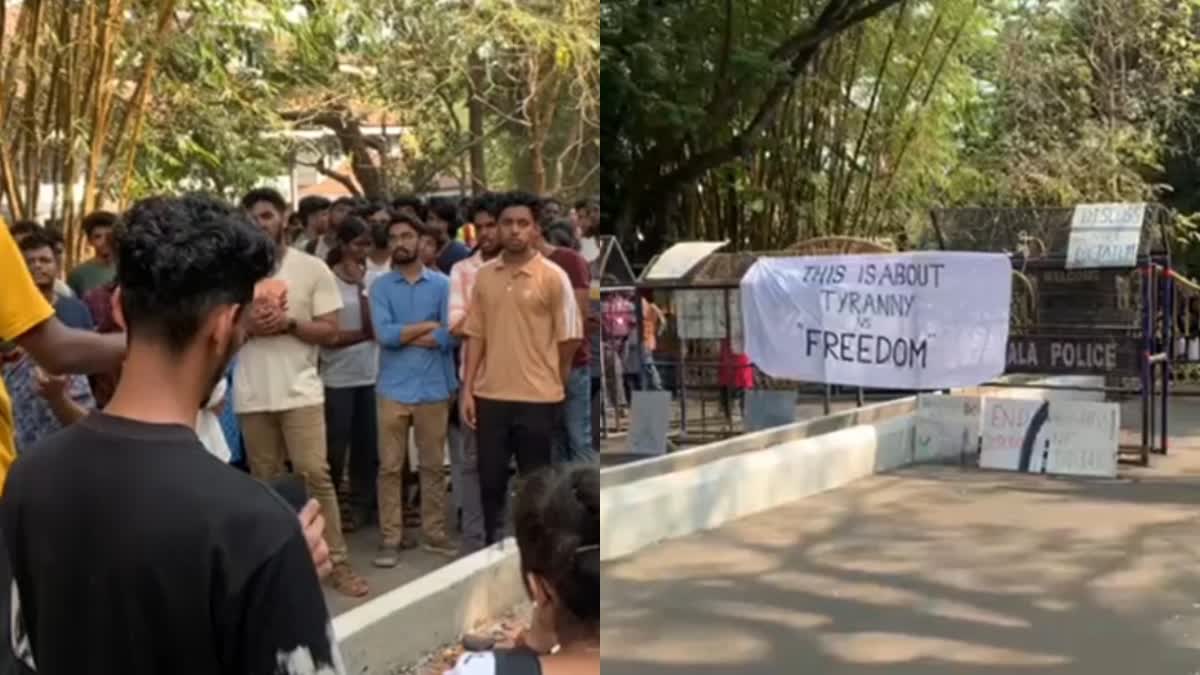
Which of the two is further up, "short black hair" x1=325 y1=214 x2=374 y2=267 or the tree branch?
the tree branch

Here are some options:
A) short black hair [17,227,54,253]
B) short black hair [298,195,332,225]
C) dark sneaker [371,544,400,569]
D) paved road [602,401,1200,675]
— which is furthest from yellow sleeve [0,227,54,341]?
short black hair [298,195,332,225]

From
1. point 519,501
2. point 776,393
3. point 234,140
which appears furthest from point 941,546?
point 519,501

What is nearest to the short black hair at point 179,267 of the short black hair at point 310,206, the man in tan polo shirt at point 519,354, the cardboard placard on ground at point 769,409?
the man in tan polo shirt at point 519,354

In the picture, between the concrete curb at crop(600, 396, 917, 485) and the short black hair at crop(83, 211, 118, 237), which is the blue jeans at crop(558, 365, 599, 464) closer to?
the concrete curb at crop(600, 396, 917, 485)

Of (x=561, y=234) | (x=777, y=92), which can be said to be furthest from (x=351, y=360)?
(x=561, y=234)

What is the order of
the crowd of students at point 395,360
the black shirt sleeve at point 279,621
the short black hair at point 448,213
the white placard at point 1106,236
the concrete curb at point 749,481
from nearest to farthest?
the black shirt sleeve at point 279,621, the crowd of students at point 395,360, the short black hair at point 448,213, the concrete curb at point 749,481, the white placard at point 1106,236

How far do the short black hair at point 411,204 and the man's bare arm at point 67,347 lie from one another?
2.01 m

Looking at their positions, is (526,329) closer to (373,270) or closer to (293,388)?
(293,388)

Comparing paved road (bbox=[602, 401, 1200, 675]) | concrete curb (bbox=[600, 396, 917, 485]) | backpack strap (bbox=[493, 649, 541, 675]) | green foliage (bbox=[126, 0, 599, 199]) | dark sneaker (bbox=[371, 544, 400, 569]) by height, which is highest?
green foliage (bbox=[126, 0, 599, 199])

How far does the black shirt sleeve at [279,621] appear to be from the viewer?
109 centimetres

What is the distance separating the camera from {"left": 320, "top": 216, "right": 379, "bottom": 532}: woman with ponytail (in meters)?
4.54

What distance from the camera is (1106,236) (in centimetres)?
726

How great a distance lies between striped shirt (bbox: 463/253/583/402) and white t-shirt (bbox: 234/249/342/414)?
0.60m

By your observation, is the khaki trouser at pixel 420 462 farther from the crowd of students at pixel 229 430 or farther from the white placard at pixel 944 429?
the white placard at pixel 944 429
